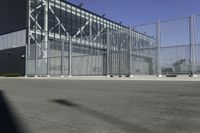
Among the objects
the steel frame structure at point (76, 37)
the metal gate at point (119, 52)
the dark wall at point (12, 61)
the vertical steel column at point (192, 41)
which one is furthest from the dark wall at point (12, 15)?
the vertical steel column at point (192, 41)

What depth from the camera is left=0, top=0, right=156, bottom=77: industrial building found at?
21.9m

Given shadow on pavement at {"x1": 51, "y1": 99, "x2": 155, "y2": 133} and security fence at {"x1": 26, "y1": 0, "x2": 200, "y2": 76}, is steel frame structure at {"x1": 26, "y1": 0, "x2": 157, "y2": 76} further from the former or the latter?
shadow on pavement at {"x1": 51, "y1": 99, "x2": 155, "y2": 133}

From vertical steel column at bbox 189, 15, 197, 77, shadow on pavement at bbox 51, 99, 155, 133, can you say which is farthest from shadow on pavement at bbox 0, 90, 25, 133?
vertical steel column at bbox 189, 15, 197, 77

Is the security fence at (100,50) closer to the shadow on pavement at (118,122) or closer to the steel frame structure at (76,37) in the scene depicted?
the steel frame structure at (76,37)

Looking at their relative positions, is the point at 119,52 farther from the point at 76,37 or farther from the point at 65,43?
the point at 76,37

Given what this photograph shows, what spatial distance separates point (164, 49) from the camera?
19.8 meters

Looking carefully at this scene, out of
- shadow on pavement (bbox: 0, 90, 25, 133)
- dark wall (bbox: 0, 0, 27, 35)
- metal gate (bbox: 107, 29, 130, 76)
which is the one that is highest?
dark wall (bbox: 0, 0, 27, 35)

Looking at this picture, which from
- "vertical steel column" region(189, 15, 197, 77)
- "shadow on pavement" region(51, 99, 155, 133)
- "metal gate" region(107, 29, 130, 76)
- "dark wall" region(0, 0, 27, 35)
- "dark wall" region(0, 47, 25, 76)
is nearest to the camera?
"shadow on pavement" region(51, 99, 155, 133)

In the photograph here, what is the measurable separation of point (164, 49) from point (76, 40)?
13.2m

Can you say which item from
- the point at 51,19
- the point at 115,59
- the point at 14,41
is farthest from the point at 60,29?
the point at 115,59

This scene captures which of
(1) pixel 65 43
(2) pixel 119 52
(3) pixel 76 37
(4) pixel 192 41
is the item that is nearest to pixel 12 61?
(3) pixel 76 37

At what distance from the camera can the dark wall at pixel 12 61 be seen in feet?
131

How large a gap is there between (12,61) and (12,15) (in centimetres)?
795

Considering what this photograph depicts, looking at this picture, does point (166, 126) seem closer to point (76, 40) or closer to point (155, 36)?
point (155, 36)
